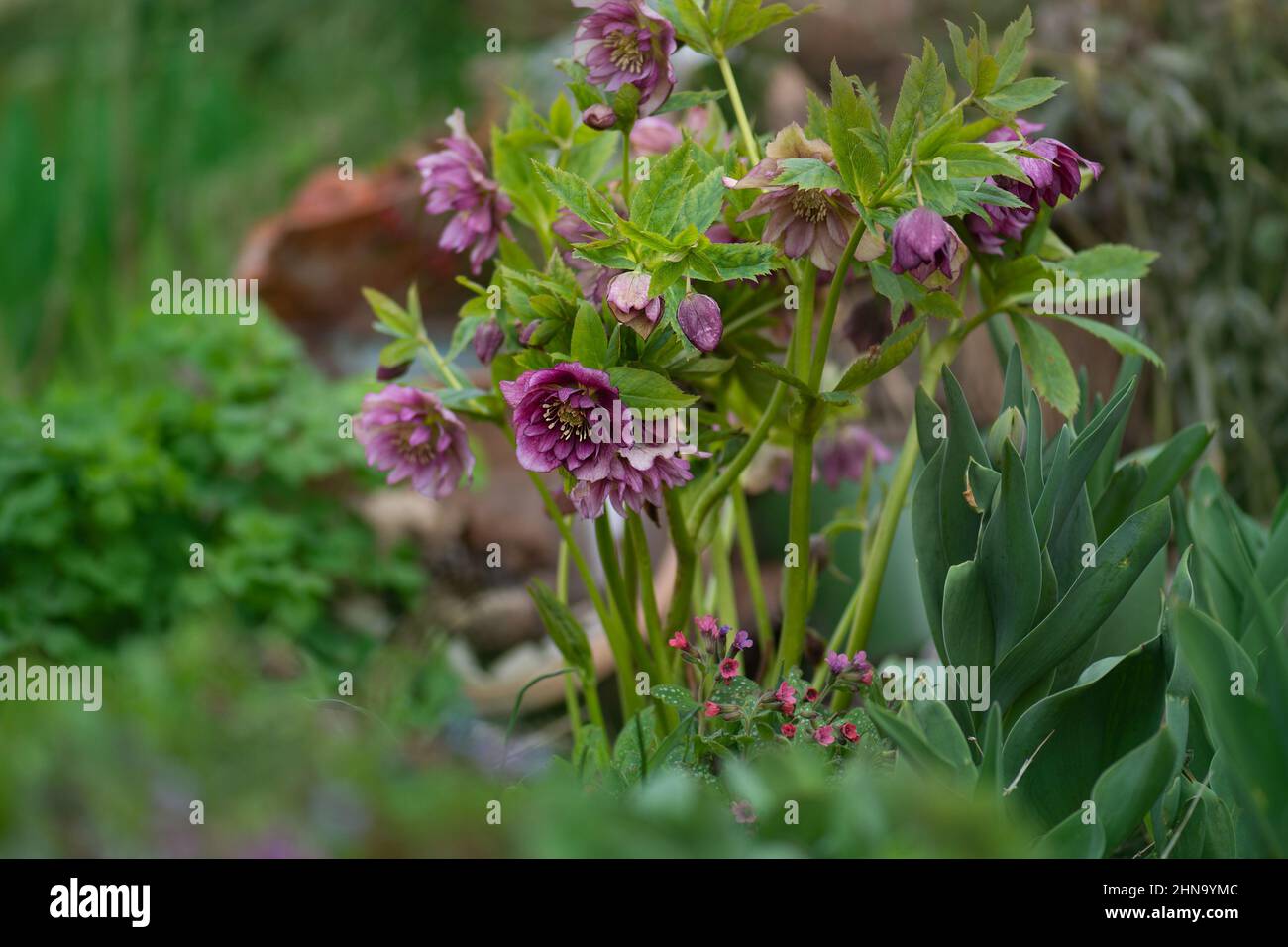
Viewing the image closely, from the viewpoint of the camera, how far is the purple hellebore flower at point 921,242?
2.27 feet

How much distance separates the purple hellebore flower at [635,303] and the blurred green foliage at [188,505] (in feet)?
4.21

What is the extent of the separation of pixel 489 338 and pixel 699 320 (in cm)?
22

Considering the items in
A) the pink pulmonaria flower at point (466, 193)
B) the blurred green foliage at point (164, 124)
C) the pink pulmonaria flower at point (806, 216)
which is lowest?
the pink pulmonaria flower at point (806, 216)

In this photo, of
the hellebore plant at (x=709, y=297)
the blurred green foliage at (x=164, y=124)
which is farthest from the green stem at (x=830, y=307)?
the blurred green foliage at (x=164, y=124)

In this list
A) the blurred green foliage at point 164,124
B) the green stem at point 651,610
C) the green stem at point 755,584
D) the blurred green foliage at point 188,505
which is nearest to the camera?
the green stem at point 651,610

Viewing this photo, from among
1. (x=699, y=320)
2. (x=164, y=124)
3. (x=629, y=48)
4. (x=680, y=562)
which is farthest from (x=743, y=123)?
(x=164, y=124)

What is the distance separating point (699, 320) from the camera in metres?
0.73

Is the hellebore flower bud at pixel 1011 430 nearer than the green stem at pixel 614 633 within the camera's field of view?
Yes

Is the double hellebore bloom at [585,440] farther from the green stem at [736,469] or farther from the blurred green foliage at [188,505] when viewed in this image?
the blurred green foliage at [188,505]

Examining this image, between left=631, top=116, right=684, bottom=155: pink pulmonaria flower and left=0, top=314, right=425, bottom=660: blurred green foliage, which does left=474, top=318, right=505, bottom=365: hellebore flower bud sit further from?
left=0, top=314, right=425, bottom=660: blurred green foliage

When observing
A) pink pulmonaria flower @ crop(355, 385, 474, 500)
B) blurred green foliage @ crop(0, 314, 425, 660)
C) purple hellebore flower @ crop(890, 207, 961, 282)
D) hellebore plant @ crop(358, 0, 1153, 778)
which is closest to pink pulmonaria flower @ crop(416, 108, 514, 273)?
hellebore plant @ crop(358, 0, 1153, 778)

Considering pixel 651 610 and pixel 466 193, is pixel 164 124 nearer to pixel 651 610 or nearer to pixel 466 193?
pixel 466 193

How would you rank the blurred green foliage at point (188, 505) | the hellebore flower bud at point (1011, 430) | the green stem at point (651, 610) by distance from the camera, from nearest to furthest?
1. the hellebore flower bud at point (1011, 430)
2. the green stem at point (651, 610)
3. the blurred green foliage at point (188, 505)
